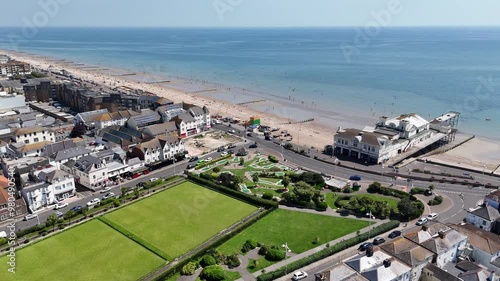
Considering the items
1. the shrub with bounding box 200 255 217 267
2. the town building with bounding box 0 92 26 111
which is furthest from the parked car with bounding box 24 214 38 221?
the town building with bounding box 0 92 26 111

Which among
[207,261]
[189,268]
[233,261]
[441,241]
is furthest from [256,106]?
A: [441,241]

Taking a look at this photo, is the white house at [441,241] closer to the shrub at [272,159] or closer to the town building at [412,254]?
the town building at [412,254]

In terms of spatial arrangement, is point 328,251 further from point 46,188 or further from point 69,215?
point 46,188

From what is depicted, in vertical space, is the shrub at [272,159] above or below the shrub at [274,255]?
above

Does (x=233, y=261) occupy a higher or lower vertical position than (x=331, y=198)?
lower

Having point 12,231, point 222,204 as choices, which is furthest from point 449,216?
point 12,231

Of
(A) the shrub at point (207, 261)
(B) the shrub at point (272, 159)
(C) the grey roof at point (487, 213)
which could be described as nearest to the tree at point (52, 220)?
(A) the shrub at point (207, 261)
